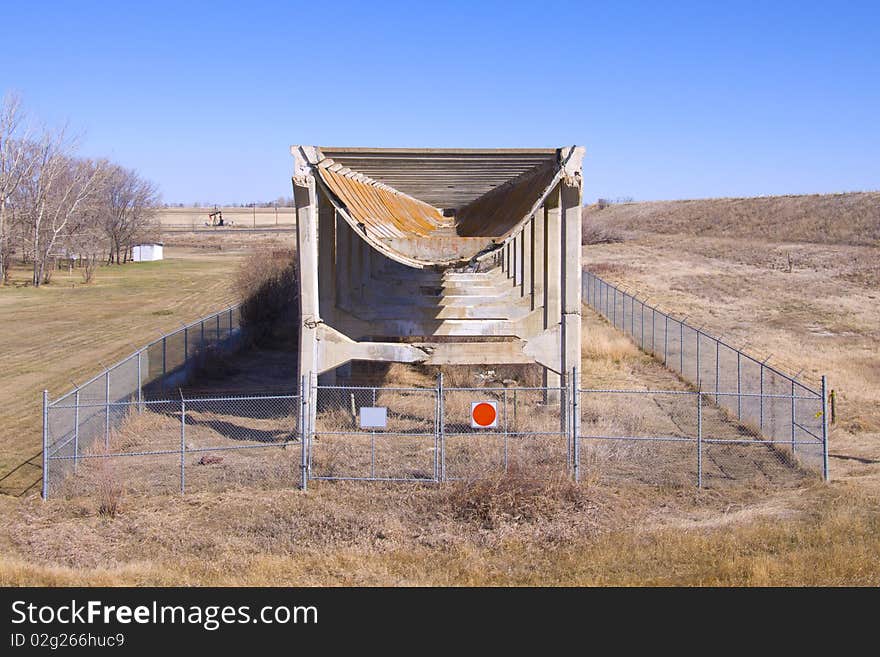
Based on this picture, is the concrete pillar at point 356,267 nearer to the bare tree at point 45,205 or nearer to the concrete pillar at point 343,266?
the concrete pillar at point 343,266

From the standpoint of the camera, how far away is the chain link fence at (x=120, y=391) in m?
15.6

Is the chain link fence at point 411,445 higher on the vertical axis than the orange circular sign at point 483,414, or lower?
lower

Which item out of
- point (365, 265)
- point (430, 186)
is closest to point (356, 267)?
point (365, 265)

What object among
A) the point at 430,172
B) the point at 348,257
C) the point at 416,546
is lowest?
the point at 416,546

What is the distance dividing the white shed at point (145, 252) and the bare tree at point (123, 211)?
805 millimetres

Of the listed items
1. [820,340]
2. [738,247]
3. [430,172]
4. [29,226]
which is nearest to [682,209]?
[738,247]

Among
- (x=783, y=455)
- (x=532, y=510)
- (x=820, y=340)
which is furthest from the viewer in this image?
(x=820, y=340)

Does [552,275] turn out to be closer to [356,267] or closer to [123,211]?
[356,267]

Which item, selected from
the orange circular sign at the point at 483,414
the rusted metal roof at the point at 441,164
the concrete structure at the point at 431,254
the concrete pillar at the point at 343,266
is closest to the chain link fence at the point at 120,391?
the concrete structure at the point at 431,254

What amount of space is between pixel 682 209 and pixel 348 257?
102 m

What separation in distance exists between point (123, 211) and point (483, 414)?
263 feet

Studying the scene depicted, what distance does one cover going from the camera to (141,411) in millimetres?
18953

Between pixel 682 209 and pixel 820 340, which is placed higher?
pixel 682 209

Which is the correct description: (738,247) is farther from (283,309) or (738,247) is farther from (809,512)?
(809,512)
